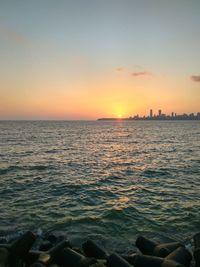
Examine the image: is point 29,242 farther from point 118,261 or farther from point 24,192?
point 24,192

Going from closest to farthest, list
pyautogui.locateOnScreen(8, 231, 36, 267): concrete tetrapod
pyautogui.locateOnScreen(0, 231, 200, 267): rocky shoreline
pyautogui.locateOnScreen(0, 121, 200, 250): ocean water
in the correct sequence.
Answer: pyautogui.locateOnScreen(0, 231, 200, 267): rocky shoreline
pyautogui.locateOnScreen(8, 231, 36, 267): concrete tetrapod
pyautogui.locateOnScreen(0, 121, 200, 250): ocean water

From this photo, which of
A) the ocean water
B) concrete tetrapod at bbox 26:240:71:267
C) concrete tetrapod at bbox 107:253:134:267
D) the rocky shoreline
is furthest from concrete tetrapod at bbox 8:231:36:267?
the ocean water

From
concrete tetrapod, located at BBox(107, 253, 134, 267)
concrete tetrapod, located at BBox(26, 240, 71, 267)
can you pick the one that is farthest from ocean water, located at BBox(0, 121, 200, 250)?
concrete tetrapod, located at BBox(107, 253, 134, 267)

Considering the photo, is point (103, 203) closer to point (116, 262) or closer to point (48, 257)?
point (48, 257)

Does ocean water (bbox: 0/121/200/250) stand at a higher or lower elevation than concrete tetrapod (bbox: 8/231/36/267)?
lower

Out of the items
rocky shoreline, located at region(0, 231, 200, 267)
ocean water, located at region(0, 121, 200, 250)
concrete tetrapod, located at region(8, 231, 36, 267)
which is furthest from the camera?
ocean water, located at region(0, 121, 200, 250)

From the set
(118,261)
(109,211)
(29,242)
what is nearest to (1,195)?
(109,211)

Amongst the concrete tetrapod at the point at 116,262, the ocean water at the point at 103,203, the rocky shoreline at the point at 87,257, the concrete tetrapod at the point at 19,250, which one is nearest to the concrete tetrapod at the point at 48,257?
the rocky shoreline at the point at 87,257

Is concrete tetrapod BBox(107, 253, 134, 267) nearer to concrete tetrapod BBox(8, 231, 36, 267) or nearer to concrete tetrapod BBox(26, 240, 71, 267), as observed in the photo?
concrete tetrapod BBox(26, 240, 71, 267)

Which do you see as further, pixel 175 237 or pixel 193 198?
pixel 193 198

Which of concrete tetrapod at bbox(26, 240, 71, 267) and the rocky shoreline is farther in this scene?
concrete tetrapod at bbox(26, 240, 71, 267)

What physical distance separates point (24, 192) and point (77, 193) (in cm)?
351

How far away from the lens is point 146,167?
32.5m

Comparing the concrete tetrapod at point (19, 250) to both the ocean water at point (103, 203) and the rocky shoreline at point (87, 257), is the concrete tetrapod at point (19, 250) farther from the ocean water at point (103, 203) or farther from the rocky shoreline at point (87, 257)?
the ocean water at point (103, 203)
